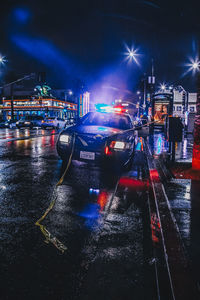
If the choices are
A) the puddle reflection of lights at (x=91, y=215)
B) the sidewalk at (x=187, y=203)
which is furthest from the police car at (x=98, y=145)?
the puddle reflection of lights at (x=91, y=215)

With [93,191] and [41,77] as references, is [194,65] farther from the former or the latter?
[93,191]

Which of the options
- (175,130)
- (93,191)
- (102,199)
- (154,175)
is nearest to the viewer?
(102,199)

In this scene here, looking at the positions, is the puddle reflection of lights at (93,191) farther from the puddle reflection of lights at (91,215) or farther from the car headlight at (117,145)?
the car headlight at (117,145)

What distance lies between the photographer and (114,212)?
3.64 m

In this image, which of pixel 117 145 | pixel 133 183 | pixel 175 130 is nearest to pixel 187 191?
pixel 133 183

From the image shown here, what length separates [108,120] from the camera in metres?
7.54

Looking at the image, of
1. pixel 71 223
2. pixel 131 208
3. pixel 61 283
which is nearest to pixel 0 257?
pixel 61 283

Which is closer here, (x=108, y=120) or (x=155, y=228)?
(x=155, y=228)

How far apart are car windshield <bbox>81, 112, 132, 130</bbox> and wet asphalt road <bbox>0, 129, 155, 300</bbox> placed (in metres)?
2.77

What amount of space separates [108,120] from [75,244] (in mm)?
5362

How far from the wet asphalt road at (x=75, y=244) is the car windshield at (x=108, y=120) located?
277 cm

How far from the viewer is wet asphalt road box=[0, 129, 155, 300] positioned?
1938mm

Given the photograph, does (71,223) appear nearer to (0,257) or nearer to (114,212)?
(114,212)

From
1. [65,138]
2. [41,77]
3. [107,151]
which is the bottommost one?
[107,151]
